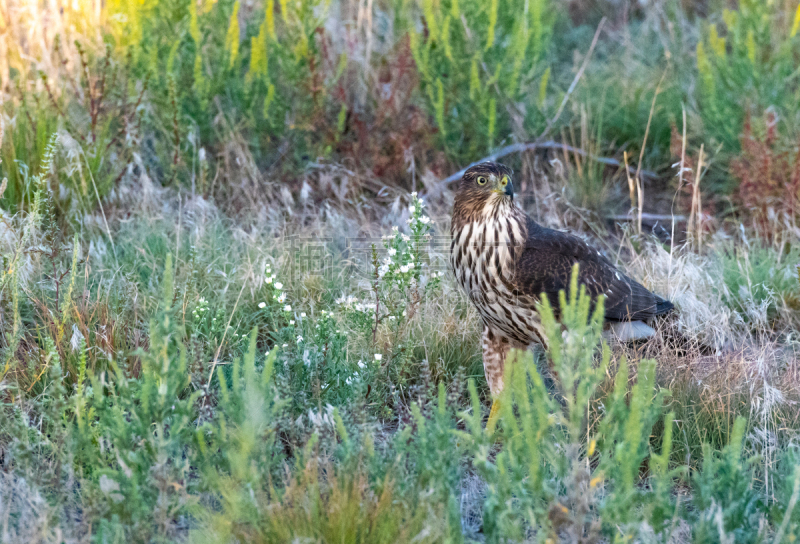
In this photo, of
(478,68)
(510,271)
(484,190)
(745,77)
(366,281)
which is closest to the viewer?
(510,271)

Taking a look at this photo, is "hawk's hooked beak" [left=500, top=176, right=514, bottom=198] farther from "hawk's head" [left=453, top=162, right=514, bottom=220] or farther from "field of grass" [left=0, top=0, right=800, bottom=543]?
"field of grass" [left=0, top=0, right=800, bottom=543]

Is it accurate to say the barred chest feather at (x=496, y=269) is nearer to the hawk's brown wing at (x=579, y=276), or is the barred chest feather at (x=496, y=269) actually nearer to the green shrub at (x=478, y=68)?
the hawk's brown wing at (x=579, y=276)

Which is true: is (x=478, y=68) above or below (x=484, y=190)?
above

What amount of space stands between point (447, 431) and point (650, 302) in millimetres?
2033

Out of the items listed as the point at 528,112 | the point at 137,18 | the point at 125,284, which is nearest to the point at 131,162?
the point at 137,18

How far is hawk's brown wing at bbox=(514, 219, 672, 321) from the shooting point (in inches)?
141

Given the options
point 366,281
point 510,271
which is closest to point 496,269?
point 510,271

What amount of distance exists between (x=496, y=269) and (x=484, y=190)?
0.40 m

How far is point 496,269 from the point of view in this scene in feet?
11.9

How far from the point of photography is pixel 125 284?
417 centimetres

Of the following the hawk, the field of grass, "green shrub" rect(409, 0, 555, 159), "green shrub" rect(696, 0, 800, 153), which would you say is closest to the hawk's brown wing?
the hawk

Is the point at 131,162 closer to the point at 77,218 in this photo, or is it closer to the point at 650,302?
the point at 77,218

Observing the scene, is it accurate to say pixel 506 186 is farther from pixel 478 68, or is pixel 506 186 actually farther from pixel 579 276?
pixel 478 68

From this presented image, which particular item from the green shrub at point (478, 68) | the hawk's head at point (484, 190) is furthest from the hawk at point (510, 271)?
the green shrub at point (478, 68)
